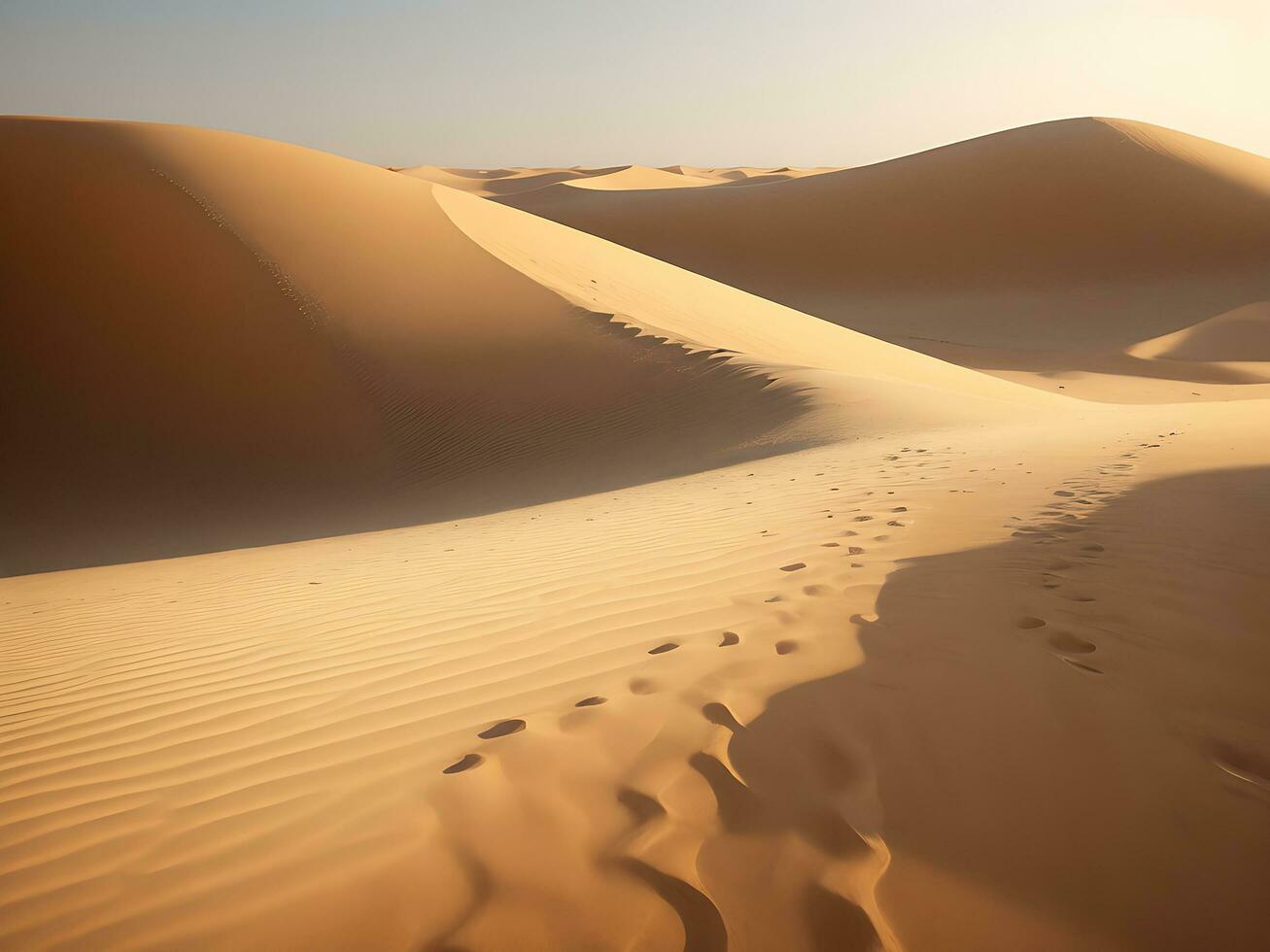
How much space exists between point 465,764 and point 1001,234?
134ft

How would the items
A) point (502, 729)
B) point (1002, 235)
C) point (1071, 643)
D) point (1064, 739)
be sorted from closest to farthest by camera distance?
point (1064, 739)
point (502, 729)
point (1071, 643)
point (1002, 235)

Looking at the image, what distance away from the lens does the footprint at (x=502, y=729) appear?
8.77 feet

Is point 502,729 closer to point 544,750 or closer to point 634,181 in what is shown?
point 544,750

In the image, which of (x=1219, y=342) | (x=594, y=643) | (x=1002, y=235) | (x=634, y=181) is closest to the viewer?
(x=594, y=643)

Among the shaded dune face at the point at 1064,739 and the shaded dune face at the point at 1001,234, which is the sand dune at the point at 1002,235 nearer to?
the shaded dune face at the point at 1001,234

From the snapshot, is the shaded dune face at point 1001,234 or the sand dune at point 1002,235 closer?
the sand dune at point 1002,235

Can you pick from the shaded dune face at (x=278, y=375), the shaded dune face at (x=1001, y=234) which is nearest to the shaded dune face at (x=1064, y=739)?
the shaded dune face at (x=278, y=375)

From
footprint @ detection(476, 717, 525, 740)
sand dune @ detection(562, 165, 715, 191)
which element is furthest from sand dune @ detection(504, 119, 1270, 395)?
footprint @ detection(476, 717, 525, 740)

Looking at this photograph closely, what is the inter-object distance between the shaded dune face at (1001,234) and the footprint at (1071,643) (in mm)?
26563

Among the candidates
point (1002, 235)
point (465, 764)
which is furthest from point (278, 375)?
point (1002, 235)

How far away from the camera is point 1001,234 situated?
38000mm

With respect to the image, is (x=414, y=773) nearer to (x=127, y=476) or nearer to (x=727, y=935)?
(x=727, y=935)

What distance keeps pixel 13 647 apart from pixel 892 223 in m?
40.4

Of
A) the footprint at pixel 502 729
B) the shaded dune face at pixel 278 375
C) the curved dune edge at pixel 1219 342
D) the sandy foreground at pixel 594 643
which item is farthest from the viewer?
the curved dune edge at pixel 1219 342
